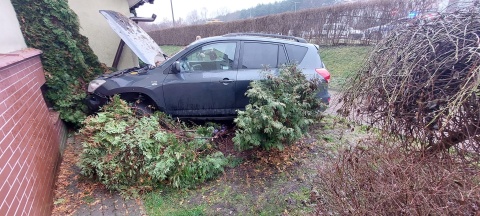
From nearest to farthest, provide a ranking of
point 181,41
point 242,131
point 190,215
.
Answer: point 190,215
point 242,131
point 181,41

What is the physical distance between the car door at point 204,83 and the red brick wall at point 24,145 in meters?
1.74

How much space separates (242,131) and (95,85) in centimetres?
293

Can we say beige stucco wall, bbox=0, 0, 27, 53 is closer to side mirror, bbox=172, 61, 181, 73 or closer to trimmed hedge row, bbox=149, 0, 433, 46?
side mirror, bbox=172, 61, 181, 73

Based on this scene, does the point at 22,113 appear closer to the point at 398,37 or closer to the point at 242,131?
the point at 242,131

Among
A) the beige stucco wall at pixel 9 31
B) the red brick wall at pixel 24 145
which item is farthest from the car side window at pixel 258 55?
the beige stucco wall at pixel 9 31

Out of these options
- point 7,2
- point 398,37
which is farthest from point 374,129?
point 7,2

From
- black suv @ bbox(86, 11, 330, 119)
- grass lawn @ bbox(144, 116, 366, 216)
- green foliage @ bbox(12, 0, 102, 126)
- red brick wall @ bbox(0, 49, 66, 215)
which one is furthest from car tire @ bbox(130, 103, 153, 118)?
grass lawn @ bbox(144, 116, 366, 216)

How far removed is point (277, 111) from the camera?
10.2 ft

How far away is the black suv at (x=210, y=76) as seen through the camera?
4.04 m

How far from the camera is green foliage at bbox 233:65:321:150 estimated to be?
297 centimetres

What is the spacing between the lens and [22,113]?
2.53 meters

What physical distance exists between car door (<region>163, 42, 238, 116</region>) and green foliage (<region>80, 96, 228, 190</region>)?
3.21ft

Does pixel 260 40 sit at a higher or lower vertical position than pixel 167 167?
higher

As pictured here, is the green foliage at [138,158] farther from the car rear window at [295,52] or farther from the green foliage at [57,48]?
the car rear window at [295,52]
